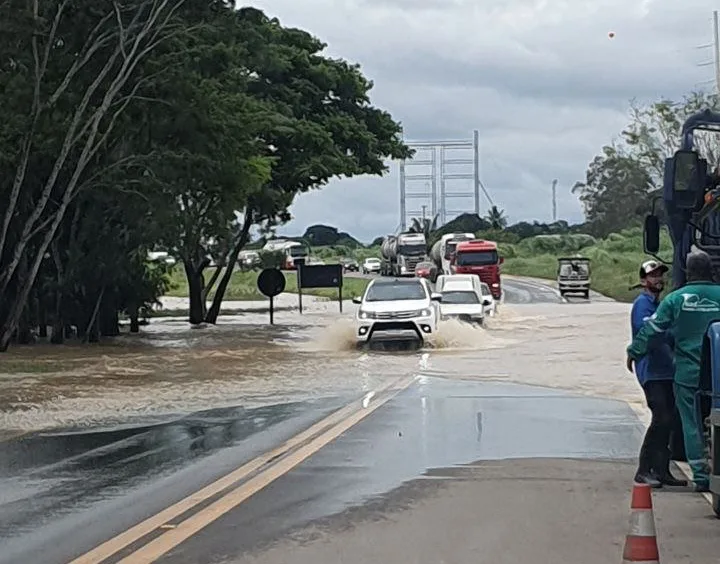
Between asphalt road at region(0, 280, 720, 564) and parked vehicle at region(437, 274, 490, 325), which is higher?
parked vehicle at region(437, 274, 490, 325)

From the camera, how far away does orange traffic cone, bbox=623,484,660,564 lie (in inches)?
267

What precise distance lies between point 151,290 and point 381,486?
29.4 metres

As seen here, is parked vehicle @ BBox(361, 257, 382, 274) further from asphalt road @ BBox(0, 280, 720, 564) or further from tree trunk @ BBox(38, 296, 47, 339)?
asphalt road @ BBox(0, 280, 720, 564)

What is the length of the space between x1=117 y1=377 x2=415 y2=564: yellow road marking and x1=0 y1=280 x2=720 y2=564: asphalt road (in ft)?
0.06

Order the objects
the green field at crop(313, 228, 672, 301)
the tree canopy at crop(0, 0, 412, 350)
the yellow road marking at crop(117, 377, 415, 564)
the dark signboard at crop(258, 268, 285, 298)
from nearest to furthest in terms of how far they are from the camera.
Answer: the yellow road marking at crop(117, 377, 415, 564), the tree canopy at crop(0, 0, 412, 350), the dark signboard at crop(258, 268, 285, 298), the green field at crop(313, 228, 672, 301)

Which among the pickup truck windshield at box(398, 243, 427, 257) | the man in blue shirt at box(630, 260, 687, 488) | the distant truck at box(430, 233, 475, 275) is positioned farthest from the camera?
the pickup truck windshield at box(398, 243, 427, 257)

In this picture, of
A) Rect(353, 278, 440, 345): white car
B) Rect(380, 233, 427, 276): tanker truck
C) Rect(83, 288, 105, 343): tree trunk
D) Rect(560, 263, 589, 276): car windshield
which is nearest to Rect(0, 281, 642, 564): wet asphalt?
Rect(353, 278, 440, 345): white car

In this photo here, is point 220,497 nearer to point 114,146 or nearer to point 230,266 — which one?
point 114,146

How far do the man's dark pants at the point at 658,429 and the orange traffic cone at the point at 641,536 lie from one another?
364cm

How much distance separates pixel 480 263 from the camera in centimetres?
6153

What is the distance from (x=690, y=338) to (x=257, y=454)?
4.93m

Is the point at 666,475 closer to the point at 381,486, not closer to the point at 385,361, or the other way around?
the point at 381,486

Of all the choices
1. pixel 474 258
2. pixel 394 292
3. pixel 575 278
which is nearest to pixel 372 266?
pixel 575 278

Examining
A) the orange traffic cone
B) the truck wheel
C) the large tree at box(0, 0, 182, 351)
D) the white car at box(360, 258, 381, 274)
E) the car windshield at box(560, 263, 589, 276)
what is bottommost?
the truck wheel
